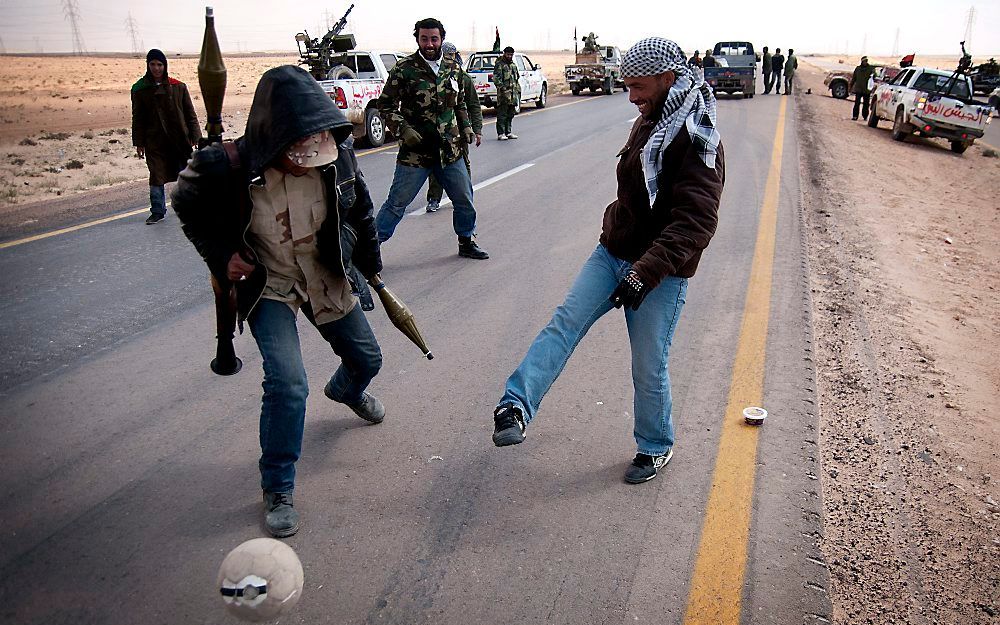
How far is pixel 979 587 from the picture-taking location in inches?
115

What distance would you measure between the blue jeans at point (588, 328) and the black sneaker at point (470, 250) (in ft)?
12.8

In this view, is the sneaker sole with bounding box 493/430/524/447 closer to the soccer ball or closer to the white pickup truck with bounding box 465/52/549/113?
the soccer ball

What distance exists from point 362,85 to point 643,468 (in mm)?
14136

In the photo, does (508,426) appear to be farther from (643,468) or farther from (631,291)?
(643,468)

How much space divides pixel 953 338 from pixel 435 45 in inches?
186

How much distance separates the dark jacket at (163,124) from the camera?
8.62m

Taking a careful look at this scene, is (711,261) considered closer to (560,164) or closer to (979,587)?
(979,587)

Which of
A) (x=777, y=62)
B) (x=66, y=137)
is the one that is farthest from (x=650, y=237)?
(x=777, y=62)

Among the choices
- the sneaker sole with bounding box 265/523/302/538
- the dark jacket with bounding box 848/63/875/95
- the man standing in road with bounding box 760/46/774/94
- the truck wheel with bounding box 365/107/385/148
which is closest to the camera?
the sneaker sole with bounding box 265/523/302/538

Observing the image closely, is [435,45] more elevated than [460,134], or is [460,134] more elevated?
[435,45]

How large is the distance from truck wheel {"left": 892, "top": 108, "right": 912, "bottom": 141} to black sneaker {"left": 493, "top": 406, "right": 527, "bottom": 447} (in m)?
18.7

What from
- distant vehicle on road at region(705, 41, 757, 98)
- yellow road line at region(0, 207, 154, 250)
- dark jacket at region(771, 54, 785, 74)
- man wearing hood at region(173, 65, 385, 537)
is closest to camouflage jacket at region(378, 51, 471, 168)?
man wearing hood at region(173, 65, 385, 537)

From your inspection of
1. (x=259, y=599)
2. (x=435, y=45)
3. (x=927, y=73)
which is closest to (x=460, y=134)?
(x=435, y=45)

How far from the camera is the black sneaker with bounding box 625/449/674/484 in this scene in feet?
11.7
